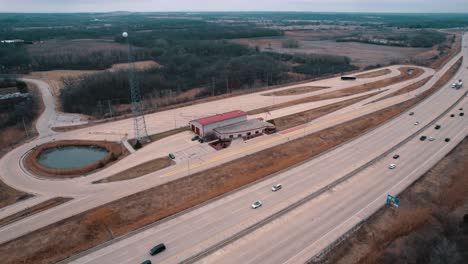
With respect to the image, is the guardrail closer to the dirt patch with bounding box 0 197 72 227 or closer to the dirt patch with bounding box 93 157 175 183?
the dirt patch with bounding box 93 157 175 183

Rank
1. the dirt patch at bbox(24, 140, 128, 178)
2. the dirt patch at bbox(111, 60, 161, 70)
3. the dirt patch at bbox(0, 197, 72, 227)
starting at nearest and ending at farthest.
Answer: the dirt patch at bbox(0, 197, 72, 227) → the dirt patch at bbox(24, 140, 128, 178) → the dirt patch at bbox(111, 60, 161, 70)

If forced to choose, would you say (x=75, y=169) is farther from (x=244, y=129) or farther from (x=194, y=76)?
(x=194, y=76)

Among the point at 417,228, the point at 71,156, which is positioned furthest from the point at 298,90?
the point at 417,228

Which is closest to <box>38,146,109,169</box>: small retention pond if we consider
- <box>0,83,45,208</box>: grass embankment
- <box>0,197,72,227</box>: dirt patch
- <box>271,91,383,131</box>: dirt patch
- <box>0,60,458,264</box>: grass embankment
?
<box>0,83,45,208</box>: grass embankment

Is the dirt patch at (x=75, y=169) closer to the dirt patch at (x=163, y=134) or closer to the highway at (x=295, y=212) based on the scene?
the dirt patch at (x=163, y=134)

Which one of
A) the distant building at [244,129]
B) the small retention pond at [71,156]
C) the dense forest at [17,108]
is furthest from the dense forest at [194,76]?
the distant building at [244,129]

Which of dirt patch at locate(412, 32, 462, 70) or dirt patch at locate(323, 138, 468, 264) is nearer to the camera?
dirt patch at locate(323, 138, 468, 264)
